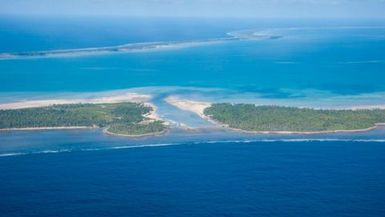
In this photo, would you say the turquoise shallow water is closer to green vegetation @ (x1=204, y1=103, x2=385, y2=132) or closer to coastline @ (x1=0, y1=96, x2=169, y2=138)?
coastline @ (x1=0, y1=96, x2=169, y2=138)

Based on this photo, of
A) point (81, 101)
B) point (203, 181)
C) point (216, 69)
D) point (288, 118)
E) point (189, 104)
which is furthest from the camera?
point (216, 69)

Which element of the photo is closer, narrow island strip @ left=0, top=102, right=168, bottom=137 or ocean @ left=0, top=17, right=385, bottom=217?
ocean @ left=0, top=17, right=385, bottom=217

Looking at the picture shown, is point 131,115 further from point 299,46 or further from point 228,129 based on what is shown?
point 299,46

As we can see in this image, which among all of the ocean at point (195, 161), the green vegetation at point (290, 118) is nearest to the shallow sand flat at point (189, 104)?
the ocean at point (195, 161)

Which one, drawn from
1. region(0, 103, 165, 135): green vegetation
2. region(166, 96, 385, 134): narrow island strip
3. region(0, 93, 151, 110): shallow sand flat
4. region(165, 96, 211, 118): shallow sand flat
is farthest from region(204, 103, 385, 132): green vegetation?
region(0, 93, 151, 110): shallow sand flat

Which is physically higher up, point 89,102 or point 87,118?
point 89,102

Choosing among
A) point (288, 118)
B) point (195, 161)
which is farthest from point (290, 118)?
point (195, 161)

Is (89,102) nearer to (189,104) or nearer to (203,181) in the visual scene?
(189,104)
